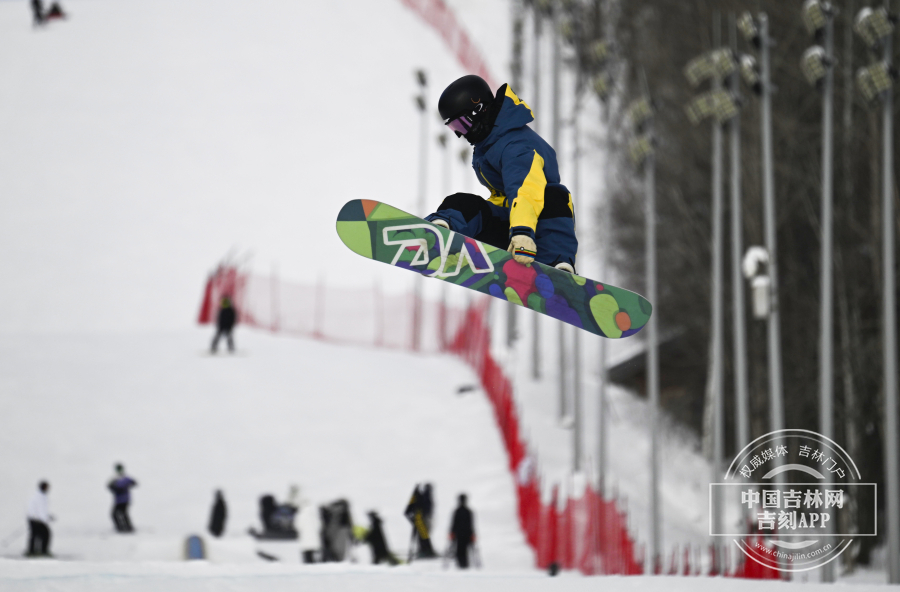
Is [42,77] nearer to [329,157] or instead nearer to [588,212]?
[329,157]

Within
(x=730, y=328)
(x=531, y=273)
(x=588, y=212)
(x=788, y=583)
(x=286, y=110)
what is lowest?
(x=788, y=583)

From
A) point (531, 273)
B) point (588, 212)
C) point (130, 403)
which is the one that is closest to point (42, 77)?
point (588, 212)

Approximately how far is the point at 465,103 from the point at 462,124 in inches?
4.3

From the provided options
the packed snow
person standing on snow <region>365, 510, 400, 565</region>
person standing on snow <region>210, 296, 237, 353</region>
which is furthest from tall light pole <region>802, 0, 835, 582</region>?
person standing on snow <region>210, 296, 237, 353</region>

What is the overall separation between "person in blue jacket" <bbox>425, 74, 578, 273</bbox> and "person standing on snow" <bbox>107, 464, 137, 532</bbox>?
33.2 ft

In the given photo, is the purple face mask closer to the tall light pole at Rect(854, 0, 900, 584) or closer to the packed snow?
the packed snow

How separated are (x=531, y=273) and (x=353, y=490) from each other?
1204 cm

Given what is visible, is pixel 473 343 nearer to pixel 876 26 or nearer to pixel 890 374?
pixel 890 374

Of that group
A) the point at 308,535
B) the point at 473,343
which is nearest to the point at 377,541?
the point at 308,535

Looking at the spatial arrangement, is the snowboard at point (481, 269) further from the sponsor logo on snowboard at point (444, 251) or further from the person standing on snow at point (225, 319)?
the person standing on snow at point (225, 319)

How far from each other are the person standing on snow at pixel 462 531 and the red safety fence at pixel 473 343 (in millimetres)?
1221

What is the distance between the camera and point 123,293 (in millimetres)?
30391

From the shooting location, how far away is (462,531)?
485 inches

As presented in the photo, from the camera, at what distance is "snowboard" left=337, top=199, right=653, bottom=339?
18.3 feet
